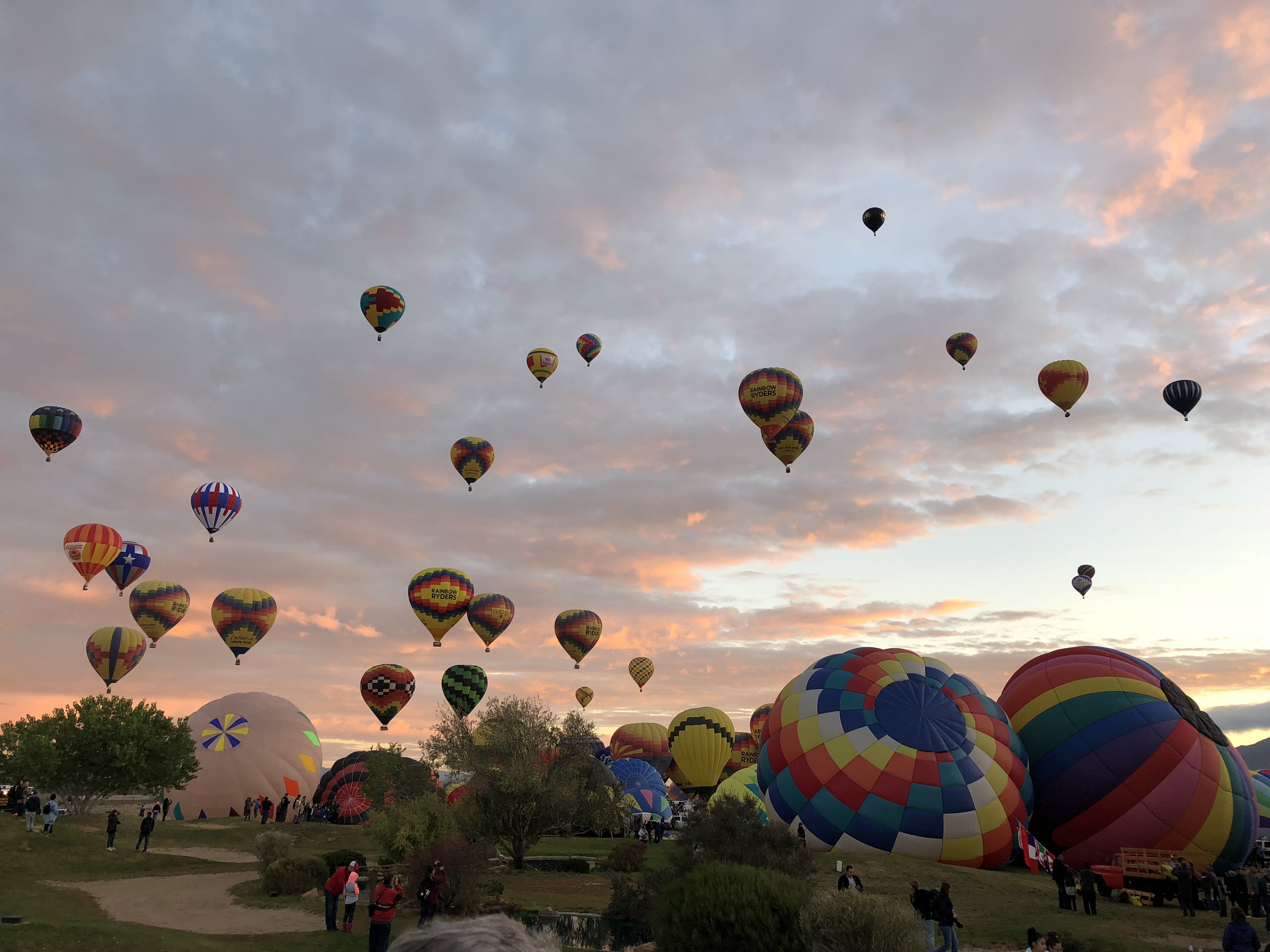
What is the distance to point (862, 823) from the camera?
26.3 metres

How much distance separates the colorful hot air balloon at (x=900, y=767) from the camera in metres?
26.1

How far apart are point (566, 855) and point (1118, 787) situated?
2033 cm

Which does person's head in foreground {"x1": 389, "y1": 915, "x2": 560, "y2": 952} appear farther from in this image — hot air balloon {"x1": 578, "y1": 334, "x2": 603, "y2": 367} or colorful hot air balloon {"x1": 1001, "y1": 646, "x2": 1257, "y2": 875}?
hot air balloon {"x1": 578, "y1": 334, "x2": 603, "y2": 367}

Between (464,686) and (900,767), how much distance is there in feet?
123

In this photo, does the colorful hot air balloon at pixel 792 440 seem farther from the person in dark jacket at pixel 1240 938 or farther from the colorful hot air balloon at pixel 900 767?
the person in dark jacket at pixel 1240 938

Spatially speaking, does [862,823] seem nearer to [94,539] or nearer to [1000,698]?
[1000,698]

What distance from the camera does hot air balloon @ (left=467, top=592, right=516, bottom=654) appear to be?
56531 millimetres

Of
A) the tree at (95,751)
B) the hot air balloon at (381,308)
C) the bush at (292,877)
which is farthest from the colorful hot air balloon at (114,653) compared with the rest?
the bush at (292,877)

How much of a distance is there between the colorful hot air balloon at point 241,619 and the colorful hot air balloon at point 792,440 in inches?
1323

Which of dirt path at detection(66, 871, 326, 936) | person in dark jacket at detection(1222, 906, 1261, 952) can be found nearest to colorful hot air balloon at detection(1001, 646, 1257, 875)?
person in dark jacket at detection(1222, 906, 1261, 952)

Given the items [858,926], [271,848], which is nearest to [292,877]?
[271,848]

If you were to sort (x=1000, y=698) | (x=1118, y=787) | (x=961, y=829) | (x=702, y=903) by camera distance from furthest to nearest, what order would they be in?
(x=1000, y=698) < (x=1118, y=787) < (x=961, y=829) < (x=702, y=903)

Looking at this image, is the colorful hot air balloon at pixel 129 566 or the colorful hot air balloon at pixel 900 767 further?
the colorful hot air balloon at pixel 129 566

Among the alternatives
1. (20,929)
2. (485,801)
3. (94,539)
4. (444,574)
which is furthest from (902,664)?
(94,539)
